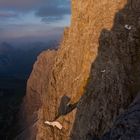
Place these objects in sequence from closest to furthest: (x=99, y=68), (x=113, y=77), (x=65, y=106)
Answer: (x=113, y=77) → (x=99, y=68) → (x=65, y=106)

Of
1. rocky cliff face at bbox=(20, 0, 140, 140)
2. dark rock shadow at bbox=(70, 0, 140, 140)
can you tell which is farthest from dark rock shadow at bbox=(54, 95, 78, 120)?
dark rock shadow at bbox=(70, 0, 140, 140)

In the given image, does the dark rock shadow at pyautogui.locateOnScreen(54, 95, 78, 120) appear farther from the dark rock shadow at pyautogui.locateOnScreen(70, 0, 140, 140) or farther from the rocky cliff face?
the dark rock shadow at pyautogui.locateOnScreen(70, 0, 140, 140)

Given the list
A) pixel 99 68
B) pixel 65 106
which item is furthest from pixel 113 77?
pixel 65 106

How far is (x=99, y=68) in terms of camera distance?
49.5 metres

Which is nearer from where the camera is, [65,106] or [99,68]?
[99,68]

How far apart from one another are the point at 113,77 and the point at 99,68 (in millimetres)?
3610

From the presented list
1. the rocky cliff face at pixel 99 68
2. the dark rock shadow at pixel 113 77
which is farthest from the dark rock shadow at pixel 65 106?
the dark rock shadow at pixel 113 77

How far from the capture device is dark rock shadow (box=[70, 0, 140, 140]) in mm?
45062

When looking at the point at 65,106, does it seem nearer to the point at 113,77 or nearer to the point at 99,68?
the point at 99,68

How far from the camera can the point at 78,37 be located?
208 ft

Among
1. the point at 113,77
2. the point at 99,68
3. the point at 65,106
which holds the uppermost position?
the point at 99,68

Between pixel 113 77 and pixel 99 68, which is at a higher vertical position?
pixel 99 68

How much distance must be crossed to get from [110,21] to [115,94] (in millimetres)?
10282

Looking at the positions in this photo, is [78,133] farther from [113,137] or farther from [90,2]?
[113,137]
